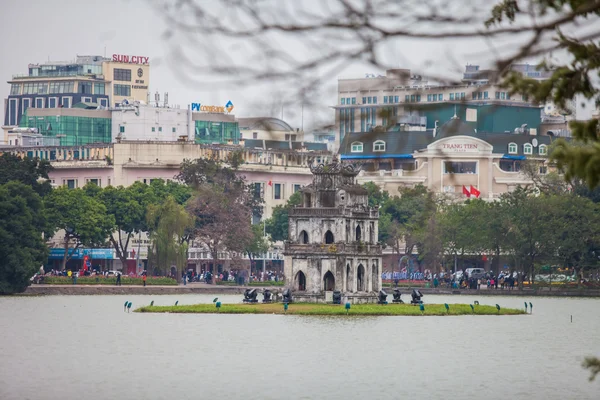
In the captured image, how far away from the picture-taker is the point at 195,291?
371 feet

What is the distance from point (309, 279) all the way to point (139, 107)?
233ft

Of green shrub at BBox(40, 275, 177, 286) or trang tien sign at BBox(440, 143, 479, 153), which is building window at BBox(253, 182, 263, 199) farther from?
green shrub at BBox(40, 275, 177, 286)

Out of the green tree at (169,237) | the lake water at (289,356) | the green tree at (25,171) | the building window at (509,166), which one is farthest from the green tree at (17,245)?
the building window at (509,166)

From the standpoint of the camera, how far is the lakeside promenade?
10512 cm

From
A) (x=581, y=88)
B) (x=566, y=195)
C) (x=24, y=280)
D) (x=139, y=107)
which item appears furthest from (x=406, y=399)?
(x=139, y=107)

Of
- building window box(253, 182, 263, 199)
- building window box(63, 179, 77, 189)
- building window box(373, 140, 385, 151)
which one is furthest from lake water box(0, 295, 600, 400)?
building window box(373, 140, 385, 151)

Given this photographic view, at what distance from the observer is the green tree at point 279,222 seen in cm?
13900

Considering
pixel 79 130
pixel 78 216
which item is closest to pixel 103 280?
pixel 78 216

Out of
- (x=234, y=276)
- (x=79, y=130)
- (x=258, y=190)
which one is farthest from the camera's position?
(x=79, y=130)

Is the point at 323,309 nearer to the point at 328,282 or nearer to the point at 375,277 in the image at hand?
the point at 328,282

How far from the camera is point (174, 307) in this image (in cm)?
8256

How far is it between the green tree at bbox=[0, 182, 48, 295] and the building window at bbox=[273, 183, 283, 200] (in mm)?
50216

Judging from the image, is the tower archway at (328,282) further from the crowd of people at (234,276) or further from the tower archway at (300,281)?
the crowd of people at (234,276)

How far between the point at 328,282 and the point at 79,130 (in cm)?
8471
